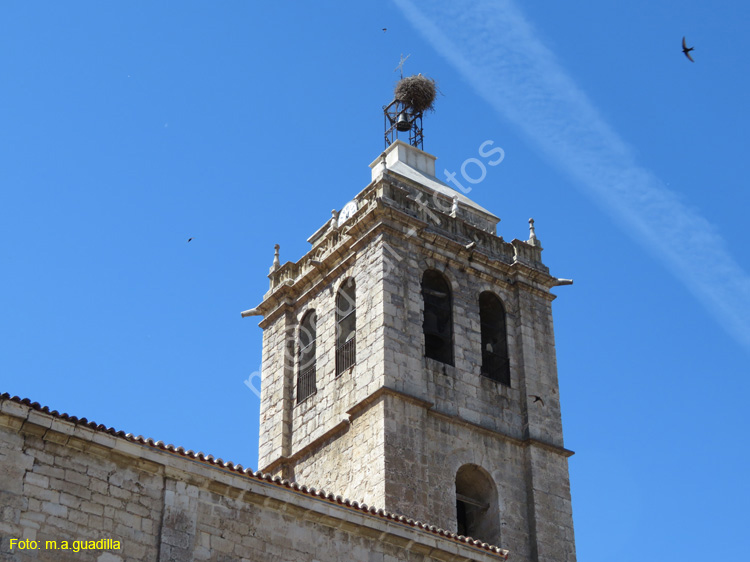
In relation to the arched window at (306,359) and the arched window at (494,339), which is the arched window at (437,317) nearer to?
the arched window at (494,339)

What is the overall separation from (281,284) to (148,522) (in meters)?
14.1

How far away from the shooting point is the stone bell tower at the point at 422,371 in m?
25.8

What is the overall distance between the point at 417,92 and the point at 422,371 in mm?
13066

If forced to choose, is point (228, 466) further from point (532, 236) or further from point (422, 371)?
point (532, 236)

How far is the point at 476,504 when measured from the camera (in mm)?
26359

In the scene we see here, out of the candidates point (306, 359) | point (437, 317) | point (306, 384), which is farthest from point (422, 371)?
point (306, 359)

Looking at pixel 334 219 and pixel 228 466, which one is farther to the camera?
pixel 334 219

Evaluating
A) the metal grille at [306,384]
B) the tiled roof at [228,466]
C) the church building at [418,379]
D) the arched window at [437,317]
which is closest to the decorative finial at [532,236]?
the church building at [418,379]

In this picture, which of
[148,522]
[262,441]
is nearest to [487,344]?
[262,441]

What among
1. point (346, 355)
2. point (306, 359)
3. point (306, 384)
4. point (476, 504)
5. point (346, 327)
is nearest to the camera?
point (476, 504)

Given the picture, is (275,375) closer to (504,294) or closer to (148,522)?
(504,294)

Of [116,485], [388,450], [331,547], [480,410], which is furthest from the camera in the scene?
[480,410]

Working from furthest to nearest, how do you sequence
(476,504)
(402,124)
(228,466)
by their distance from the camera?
(402,124) → (476,504) → (228,466)

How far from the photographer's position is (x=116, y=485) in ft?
54.3
